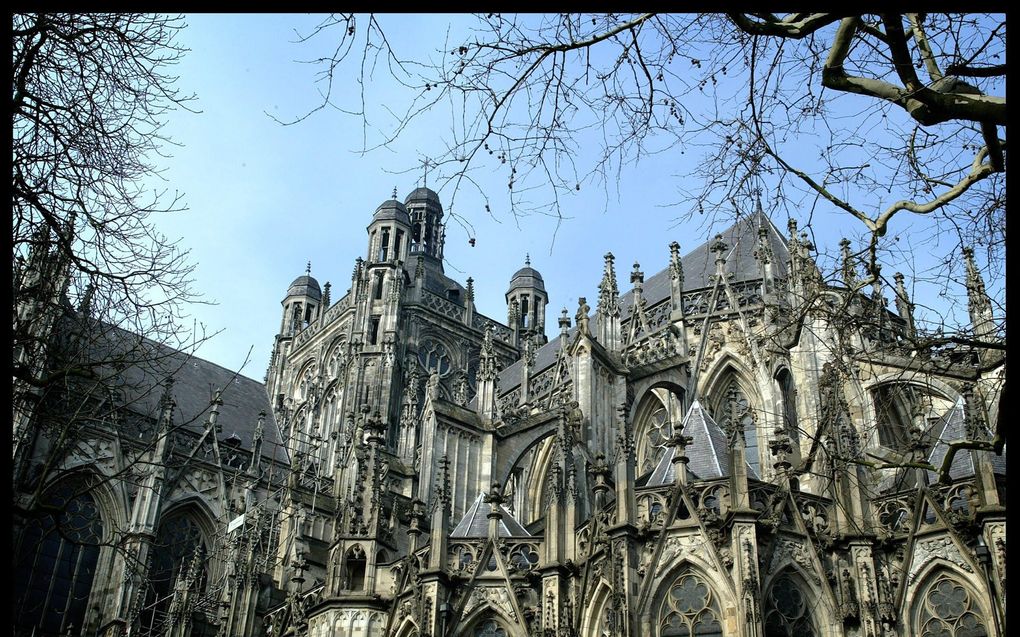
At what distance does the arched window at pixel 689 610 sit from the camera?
1441 cm

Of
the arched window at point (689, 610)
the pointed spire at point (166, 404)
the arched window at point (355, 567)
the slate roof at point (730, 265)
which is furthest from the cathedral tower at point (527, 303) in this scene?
the arched window at point (689, 610)

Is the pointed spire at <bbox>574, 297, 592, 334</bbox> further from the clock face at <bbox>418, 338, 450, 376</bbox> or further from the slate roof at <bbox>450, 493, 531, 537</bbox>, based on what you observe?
the clock face at <bbox>418, 338, 450, 376</bbox>

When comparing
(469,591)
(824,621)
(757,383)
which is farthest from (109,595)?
(824,621)

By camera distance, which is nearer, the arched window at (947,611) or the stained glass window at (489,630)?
the arched window at (947,611)

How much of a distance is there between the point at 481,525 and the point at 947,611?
8487mm

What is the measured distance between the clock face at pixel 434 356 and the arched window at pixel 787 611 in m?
26.3

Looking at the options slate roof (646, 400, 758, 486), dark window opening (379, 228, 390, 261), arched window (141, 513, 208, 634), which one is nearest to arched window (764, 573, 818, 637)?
slate roof (646, 400, 758, 486)

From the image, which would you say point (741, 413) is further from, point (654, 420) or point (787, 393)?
point (654, 420)

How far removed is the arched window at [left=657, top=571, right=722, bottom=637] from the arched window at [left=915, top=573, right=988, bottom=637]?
288 centimetres

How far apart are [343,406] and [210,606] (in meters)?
12.5

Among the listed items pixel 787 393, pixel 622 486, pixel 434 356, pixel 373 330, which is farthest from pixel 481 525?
pixel 434 356

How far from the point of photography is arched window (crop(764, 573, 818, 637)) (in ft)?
47.3

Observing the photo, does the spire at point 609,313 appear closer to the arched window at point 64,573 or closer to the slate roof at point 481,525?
the slate roof at point 481,525
